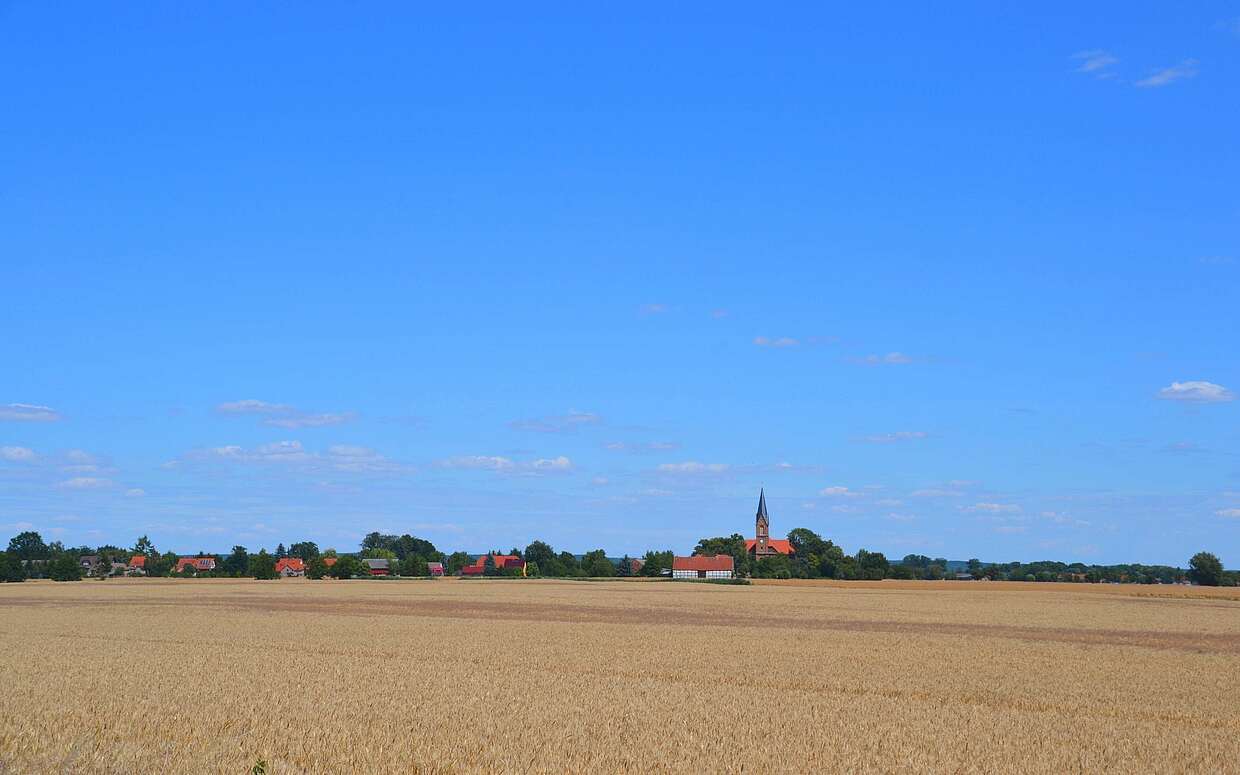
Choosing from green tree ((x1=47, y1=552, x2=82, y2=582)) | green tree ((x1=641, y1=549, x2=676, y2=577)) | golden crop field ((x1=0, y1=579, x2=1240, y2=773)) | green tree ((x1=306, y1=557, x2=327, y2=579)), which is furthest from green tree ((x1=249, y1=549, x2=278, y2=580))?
golden crop field ((x1=0, y1=579, x2=1240, y2=773))

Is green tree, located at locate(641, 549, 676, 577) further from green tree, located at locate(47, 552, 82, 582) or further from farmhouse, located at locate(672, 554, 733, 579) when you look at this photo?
green tree, located at locate(47, 552, 82, 582)

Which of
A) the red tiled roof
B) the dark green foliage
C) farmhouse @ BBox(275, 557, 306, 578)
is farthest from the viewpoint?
the red tiled roof

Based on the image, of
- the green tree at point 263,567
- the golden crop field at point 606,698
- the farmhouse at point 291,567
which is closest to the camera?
the golden crop field at point 606,698

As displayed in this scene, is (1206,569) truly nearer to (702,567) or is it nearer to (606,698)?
(702,567)

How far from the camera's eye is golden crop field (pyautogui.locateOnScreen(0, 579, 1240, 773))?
16.0 metres

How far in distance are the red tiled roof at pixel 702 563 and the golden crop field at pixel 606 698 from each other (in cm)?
13787

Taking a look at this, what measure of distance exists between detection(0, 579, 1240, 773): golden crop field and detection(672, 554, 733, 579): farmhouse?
13593 centimetres

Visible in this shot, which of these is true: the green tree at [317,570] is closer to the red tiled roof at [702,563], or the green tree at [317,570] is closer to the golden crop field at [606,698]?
the red tiled roof at [702,563]

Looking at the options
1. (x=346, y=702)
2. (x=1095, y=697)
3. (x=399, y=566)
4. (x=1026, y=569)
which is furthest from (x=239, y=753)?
(x=1026, y=569)

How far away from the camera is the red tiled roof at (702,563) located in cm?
18285

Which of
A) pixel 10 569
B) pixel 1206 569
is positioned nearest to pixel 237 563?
pixel 10 569

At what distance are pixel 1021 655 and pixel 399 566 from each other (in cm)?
15091

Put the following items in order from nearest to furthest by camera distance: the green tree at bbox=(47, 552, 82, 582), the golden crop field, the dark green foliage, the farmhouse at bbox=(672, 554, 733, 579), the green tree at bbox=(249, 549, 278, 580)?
the golden crop field → the dark green foliage → the green tree at bbox=(47, 552, 82, 582) → the green tree at bbox=(249, 549, 278, 580) → the farmhouse at bbox=(672, 554, 733, 579)

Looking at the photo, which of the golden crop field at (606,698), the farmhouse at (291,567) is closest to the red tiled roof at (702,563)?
the farmhouse at (291,567)
